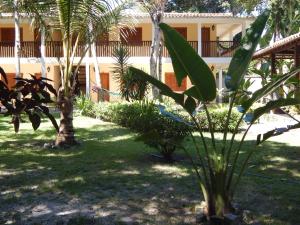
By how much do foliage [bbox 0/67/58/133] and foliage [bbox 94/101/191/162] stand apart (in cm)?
170

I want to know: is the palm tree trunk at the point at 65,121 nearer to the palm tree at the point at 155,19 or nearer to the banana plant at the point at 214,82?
the banana plant at the point at 214,82

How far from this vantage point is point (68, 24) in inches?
334

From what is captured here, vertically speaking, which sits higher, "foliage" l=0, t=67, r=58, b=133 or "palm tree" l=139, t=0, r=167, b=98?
"palm tree" l=139, t=0, r=167, b=98

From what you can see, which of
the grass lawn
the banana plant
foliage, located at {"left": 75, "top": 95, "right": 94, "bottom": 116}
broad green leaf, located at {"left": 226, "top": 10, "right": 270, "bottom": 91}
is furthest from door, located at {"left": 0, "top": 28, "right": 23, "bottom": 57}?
broad green leaf, located at {"left": 226, "top": 10, "right": 270, "bottom": 91}

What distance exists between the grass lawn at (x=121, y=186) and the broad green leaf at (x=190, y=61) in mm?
1412

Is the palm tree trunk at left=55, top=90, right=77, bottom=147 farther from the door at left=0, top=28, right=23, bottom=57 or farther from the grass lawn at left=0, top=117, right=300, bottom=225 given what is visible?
the door at left=0, top=28, right=23, bottom=57

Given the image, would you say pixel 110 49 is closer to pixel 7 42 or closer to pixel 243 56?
pixel 7 42

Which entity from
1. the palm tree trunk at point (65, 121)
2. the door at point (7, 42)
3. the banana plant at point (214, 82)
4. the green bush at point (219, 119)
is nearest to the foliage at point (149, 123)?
the banana plant at point (214, 82)

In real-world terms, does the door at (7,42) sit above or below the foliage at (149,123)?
above

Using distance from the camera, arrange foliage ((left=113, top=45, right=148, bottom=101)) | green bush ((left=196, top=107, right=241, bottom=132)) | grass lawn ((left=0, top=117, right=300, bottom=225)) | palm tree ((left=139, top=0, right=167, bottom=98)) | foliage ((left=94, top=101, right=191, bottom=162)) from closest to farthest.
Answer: grass lawn ((left=0, top=117, right=300, bottom=225)) < foliage ((left=94, top=101, right=191, bottom=162)) < green bush ((left=196, top=107, right=241, bottom=132)) < foliage ((left=113, top=45, right=148, bottom=101)) < palm tree ((left=139, top=0, right=167, bottom=98))

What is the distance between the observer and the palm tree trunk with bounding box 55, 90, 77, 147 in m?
9.04

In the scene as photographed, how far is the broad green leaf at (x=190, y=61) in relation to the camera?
3.71 metres

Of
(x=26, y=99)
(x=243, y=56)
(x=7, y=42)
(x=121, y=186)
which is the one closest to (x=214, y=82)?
(x=243, y=56)

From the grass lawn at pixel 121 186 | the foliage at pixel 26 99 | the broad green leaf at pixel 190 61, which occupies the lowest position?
the grass lawn at pixel 121 186
